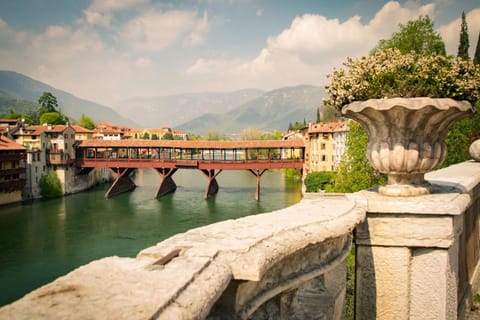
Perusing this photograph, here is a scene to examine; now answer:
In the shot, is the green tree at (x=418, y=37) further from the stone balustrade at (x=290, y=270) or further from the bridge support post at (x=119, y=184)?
the bridge support post at (x=119, y=184)

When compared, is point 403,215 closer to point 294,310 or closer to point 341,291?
point 341,291

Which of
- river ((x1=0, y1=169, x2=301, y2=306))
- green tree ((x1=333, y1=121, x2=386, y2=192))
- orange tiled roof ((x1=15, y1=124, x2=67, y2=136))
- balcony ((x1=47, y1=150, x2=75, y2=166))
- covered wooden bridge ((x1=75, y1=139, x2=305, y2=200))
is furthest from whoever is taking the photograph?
orange tiled roof ((x1=15, y1=124, x2=67, y2=136))

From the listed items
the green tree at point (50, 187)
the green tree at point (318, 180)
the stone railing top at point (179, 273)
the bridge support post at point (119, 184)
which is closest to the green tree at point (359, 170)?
the green tree at point (318, 180)

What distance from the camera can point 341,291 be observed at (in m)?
3.16

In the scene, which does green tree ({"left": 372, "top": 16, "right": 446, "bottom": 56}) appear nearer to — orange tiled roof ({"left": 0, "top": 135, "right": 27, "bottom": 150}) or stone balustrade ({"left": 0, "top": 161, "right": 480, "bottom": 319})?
stone balustrade ({"left": 0, "top": 161, "right": 480, "bottom": 319})

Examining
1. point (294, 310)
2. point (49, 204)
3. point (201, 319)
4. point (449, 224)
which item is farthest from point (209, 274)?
point (49, 204)

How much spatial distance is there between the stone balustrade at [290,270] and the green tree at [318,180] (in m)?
32.8

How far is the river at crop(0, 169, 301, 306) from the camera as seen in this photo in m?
19.5

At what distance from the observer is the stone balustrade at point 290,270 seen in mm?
1569

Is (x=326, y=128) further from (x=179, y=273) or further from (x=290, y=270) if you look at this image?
(x=179, y=273)

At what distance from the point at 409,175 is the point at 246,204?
31.2 metres

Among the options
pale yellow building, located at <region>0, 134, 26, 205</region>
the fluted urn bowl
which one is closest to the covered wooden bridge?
pale yellow building, located at <region>0, 134, 26, 205</region>

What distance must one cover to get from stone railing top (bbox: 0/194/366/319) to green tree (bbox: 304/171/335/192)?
34350mm

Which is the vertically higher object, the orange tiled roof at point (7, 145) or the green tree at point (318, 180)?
the orange tiled roof at point (7, 145)
